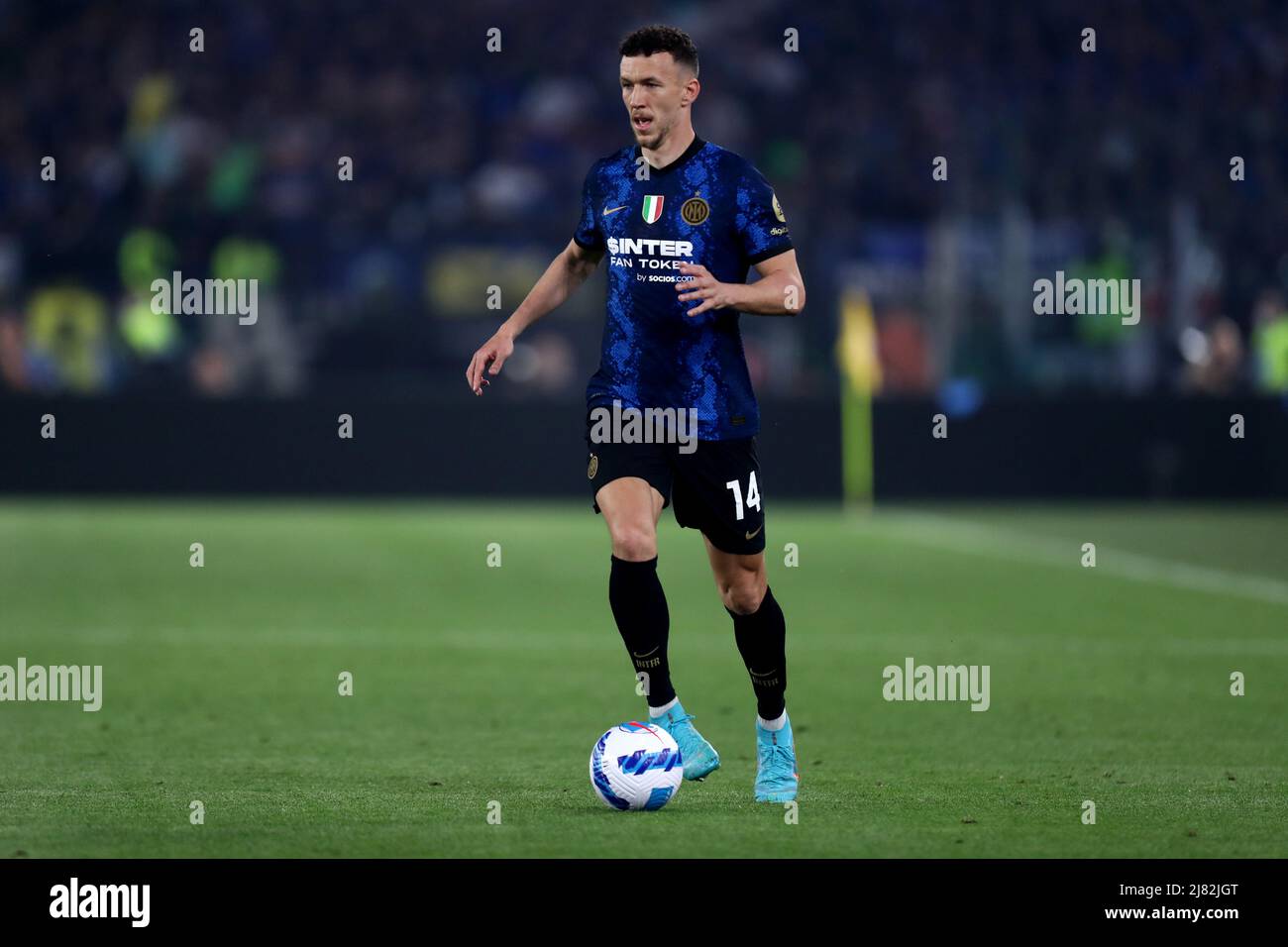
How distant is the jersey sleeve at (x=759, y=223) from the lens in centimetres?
702

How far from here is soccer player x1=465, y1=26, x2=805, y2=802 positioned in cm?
699

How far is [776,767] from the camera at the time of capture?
7008 millimetres

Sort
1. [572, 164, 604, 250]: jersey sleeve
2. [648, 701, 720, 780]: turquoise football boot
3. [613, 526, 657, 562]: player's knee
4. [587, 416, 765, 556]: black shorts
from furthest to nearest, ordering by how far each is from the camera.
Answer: [572, 164, 604, 250]: jersey sleeve, [648, 701, 720, 780]: turquoise football boot, [587, 416, 765, 556]: black shorts, [613, 526, 657, 562]: player's knee

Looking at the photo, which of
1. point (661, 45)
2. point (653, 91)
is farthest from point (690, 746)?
point (661, 45)

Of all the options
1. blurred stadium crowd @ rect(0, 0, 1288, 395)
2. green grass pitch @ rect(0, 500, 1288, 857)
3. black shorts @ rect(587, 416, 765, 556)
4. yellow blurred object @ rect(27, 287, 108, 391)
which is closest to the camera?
green grass pitch @ rect(0, 500, 1288, 857)

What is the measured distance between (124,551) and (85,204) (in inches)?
448

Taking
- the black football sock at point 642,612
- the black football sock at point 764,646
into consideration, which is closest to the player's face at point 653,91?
the black football sock at point 642,612

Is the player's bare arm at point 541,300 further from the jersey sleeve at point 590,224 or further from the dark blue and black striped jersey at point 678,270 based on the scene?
the dark blue and black striped jersey at point 678,270

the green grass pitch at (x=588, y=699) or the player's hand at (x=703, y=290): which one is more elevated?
the player's hand at (x=703, y=290)

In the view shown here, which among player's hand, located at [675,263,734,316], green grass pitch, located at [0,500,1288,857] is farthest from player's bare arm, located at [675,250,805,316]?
green grass pitch, located at [0,500,1288,857]

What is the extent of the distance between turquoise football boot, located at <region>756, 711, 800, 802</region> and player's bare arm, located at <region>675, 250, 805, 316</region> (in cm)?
135

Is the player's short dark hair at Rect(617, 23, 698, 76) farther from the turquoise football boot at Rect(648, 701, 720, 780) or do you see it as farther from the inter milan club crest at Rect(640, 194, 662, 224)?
the turquoise football boot at Rect(648, 701, 720, 780)

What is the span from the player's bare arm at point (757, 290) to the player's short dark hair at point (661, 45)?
2.24ft

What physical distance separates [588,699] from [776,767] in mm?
2980
